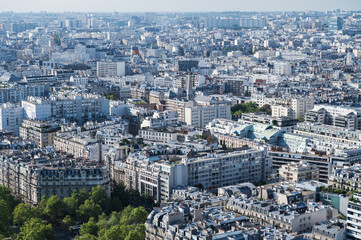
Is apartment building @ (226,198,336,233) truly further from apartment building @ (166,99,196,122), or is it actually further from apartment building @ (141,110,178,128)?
apartment building @ (166,99,196,122)

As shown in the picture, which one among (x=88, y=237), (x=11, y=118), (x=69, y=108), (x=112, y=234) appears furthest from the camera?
(x=69, y=108)

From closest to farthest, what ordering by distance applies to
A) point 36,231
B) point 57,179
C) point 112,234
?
point 112,234 → point 36,231 → point 57,179

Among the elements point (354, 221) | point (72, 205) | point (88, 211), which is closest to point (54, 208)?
point (72, 205)

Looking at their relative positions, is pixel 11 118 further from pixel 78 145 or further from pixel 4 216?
pixel 4 216

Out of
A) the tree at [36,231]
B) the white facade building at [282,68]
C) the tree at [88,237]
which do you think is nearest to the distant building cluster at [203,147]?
the tree at [88,237]

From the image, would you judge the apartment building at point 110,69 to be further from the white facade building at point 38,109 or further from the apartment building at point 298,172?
the apartment building at point 298,172

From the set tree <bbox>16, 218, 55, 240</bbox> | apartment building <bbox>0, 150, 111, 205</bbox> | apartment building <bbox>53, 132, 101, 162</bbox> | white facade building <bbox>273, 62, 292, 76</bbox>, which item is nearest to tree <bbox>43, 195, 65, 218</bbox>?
apartment building <bbox>0, 150, 111, 205</bbox>

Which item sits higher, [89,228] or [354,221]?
Answer: [354,221]
